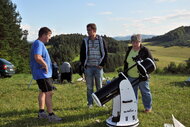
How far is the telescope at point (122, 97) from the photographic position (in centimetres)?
467

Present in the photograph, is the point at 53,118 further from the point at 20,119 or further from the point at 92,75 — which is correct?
the point at 92,75

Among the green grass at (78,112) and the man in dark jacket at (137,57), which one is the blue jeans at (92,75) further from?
the man in dark jacket at (137,57)

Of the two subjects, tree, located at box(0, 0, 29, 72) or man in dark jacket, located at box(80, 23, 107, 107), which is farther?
tree, located at box(0, 0, 29, 72)

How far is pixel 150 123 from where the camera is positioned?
5191 mm

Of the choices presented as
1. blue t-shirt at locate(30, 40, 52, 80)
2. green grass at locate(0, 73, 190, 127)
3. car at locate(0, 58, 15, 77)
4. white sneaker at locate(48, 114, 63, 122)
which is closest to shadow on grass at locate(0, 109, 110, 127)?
green grass at locate(0, 73, 190, 127)

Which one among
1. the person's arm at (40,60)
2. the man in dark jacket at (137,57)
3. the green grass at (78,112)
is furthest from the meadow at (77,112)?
the person's arm at (40,60)

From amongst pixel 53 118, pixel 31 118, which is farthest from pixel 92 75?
pixel 31 118

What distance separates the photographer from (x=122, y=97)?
467cm

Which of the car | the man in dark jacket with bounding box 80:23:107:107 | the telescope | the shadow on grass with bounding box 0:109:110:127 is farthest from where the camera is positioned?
the car

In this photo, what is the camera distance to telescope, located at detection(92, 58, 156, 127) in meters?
4.67

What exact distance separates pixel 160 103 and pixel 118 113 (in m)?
2.89

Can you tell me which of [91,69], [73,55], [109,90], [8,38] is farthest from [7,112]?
[73,55]

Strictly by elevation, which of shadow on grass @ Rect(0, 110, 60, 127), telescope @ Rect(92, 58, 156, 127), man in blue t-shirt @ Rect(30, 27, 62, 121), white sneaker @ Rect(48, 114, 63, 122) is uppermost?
man in blue t-shirt @ Rect(30, 27, 62, 121)

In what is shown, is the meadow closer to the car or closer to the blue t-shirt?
the blue t-shirt
